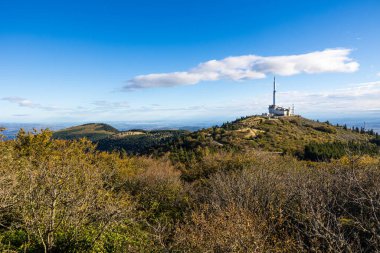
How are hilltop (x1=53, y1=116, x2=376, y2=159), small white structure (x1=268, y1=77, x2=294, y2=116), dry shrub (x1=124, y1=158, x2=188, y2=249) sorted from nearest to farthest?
1. dry shrub (x1=124, y1=158, x2=188, y2=249)
2. hilltop (x1=53, y1=116, x2=376, y2=159)
3. small white structure (x1=268, y1=77, x2=294, y2=116)

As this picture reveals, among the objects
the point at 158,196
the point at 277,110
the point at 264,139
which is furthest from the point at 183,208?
the point at 277,110

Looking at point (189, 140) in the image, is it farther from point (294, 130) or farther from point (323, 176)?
Result: point (323, 176)

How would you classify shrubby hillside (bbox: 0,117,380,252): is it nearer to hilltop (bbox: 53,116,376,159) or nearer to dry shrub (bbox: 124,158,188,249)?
dry shrub (bbox: 124,158,188,249)

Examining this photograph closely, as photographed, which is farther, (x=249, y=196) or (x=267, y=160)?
(x=267, y=160)

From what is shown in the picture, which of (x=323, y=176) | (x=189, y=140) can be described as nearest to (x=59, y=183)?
(x=323, y=176)

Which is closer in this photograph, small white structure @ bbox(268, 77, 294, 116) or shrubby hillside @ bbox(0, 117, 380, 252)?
shrubby hillside @ bbox(0, 117, 380, 252)

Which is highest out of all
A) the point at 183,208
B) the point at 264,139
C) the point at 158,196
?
the point at 264,139

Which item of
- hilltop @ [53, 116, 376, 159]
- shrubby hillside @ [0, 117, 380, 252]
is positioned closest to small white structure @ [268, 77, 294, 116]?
hilltop @ [53, 116, 376, 159]

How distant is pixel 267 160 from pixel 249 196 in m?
13.0

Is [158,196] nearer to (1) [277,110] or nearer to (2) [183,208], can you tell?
(2) [183,208]

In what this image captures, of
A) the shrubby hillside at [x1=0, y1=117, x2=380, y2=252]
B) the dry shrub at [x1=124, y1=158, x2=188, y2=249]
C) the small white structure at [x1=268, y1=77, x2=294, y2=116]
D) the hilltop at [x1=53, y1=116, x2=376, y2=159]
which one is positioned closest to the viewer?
the shrubby hillside at [x1=0, y1=117, x2=380, y2=252]

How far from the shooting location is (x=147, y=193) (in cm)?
2188

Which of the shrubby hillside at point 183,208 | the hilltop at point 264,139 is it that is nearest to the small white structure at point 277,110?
the hilltop at point 264,139

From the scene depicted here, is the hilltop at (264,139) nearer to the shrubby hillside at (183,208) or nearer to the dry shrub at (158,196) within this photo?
the dry shrub at (158,196)
